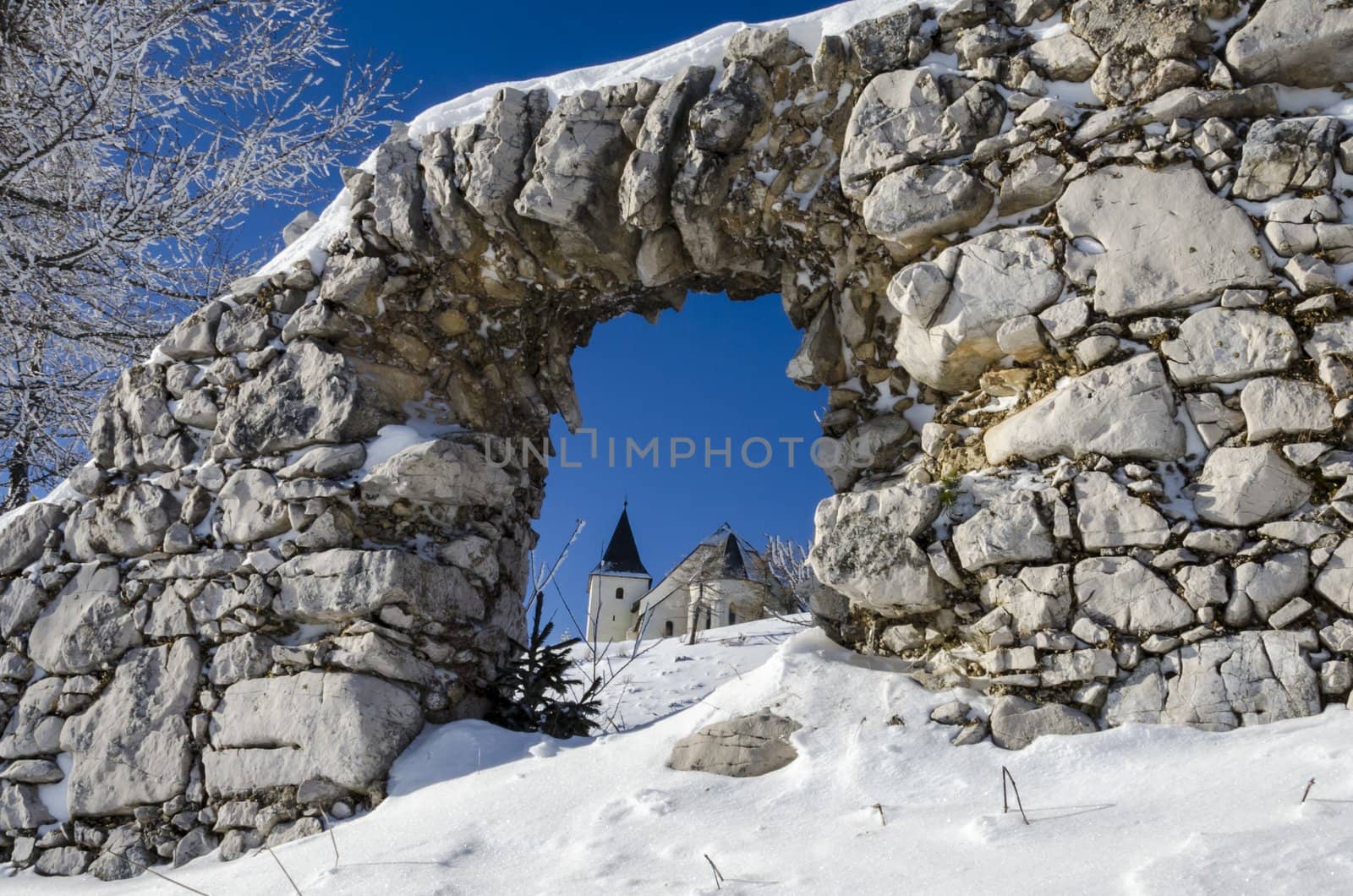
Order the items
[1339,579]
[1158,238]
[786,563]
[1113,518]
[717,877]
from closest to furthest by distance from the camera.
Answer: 1. [717,877]
2. [1339,579]
3. [1113,518]
4. [1158,238]
5. [786,563]

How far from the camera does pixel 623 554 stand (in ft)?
79.8

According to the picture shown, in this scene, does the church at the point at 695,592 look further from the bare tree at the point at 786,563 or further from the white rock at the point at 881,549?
the white rock at the point at 881,549

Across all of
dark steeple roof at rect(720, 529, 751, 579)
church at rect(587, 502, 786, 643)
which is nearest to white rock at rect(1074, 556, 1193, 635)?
church at rect(587, 502, 786, 643)

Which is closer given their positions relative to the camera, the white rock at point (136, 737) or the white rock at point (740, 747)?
the white rock at point (740, 747)

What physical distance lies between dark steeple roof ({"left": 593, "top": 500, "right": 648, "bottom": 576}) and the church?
31 millimetres

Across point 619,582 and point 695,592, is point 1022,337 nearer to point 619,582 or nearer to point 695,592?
point 695,592

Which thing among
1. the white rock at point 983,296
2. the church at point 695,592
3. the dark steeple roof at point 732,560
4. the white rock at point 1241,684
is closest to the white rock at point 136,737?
the white rock at point 983,296

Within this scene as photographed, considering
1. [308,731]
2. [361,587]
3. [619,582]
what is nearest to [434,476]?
[361,587]

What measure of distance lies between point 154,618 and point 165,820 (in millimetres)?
863

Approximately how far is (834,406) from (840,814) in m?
1.93

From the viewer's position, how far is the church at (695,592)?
618 inches

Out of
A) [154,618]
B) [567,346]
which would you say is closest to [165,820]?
[154,618]

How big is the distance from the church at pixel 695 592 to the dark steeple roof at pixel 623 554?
1.2 inches

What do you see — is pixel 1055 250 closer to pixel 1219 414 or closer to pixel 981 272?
pixel 981 272
